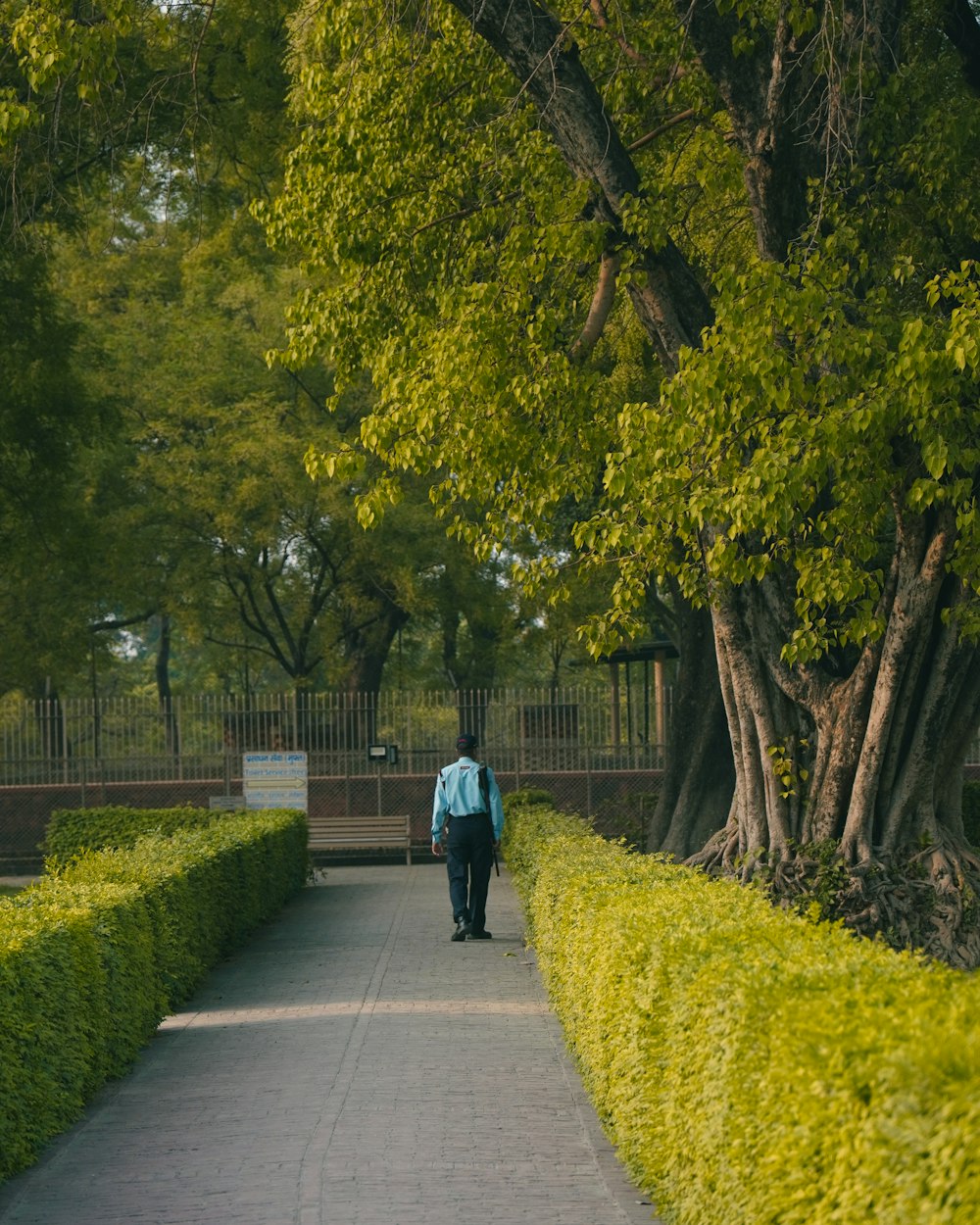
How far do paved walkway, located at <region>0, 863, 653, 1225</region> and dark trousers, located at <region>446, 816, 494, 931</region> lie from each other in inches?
84.0

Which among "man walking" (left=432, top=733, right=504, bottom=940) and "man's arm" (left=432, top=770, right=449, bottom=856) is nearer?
"man walking" (left=432, top=733, right=504, bottom=940)

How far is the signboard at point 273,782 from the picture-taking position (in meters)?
27.2

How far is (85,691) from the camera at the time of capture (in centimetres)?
5694

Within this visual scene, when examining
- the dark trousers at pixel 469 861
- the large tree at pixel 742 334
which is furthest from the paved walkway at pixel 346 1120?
the large tree at pixel 742 334

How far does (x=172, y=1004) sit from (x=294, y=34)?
9.91 m

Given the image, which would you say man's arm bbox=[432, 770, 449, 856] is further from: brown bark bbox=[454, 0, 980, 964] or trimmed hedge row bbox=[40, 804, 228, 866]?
trimmed hedge row bbox=[40, 804, 228, 866]

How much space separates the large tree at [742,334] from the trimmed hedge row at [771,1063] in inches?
143

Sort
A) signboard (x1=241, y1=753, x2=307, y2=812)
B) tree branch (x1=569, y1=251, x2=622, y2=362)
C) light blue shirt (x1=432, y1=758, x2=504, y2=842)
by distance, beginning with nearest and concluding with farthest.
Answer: tree branch (x1=569, y1=251, x2=622, y2=362)
light blue shirt (x1=432, y1=758, x2=504, y2=842)
signboard (x1=241, y1=753, x2=307, y2=812)

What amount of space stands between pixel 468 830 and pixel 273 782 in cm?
1118

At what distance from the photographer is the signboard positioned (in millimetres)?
27250

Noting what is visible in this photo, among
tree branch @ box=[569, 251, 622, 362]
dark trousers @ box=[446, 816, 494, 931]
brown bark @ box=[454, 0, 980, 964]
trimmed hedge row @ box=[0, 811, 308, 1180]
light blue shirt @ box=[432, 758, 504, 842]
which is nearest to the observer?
trimmed hedge row @ box=[0, 811, 308, 1180]

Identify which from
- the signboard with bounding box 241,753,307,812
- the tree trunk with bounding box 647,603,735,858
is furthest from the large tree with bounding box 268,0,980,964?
the signboard with bounding box 241,753,307,812

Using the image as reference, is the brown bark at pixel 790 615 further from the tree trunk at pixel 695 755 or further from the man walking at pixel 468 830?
the tree trunk at pixel 695 755

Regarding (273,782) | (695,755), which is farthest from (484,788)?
(273,782)
